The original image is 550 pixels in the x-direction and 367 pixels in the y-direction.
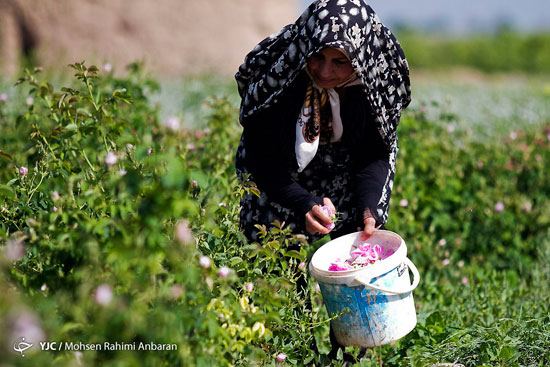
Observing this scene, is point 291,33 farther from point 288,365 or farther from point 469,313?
point 469,313

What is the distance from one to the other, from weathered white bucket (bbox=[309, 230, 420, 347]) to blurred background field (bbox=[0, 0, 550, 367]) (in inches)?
4.3

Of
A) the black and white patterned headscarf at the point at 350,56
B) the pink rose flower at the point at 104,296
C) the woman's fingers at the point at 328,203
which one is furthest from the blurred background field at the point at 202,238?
the black and white patterned headscarf at the point at 350,56

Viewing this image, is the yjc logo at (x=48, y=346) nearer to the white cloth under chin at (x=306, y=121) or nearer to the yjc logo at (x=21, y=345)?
the yjc logo at (x=21, y=345)

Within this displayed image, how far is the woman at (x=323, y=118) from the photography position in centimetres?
205

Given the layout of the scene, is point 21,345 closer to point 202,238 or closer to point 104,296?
point 104,296

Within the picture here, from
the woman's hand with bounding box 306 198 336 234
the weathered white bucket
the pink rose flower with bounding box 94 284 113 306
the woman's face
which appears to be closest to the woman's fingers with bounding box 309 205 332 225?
the woman's hand with bounding box 306 198 336 234

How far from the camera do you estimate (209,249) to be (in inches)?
78.2

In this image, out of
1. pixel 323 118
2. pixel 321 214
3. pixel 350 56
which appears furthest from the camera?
pixel 323 118

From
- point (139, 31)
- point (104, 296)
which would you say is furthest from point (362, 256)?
point (139, 31)

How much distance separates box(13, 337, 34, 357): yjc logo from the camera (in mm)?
1357

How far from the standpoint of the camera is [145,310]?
1414mm

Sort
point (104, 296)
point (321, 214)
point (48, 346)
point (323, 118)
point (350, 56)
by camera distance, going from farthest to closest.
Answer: point (323, 118) → point (321, 214) → point (350, 56) → point (48, 346) → point (104, 296)

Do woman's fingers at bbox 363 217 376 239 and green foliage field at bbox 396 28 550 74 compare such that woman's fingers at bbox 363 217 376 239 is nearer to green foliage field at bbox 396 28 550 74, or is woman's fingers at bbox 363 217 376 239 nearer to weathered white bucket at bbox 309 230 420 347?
weathered white bucket at bbox 309 230 420 347

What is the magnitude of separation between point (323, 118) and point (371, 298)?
0.66 meters
